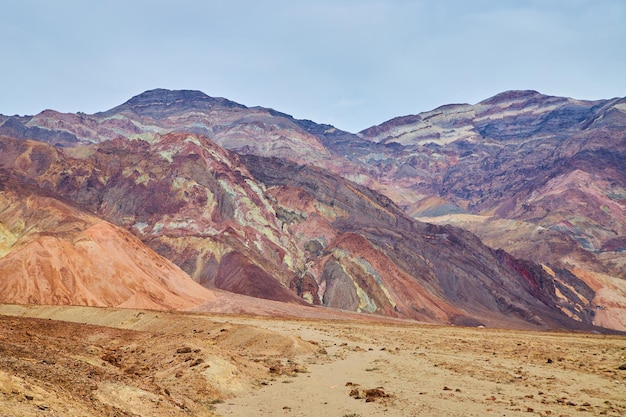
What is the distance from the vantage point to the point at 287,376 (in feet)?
92.0

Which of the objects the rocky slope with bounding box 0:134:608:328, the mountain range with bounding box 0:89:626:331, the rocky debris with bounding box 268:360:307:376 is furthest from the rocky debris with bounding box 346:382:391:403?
the rocky slope with bounding box 0:134:608:328

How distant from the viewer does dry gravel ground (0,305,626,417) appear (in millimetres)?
17562

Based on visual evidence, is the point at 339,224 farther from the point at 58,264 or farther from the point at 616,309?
the point at 58,264

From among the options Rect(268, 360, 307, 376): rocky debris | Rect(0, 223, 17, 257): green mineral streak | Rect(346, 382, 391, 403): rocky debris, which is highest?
Rect(0, 223, 17, 257): green mineral streak

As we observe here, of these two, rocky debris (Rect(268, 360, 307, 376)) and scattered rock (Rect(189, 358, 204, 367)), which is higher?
scattered rock (Rect(189, 358, 204, 367))

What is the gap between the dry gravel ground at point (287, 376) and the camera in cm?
1756

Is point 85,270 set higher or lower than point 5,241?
lower

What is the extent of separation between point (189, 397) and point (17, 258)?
57.6m

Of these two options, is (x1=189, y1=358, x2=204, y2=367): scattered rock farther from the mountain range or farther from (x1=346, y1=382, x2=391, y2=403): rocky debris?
the mountain range

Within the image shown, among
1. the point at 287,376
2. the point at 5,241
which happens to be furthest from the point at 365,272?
the point at 287,376

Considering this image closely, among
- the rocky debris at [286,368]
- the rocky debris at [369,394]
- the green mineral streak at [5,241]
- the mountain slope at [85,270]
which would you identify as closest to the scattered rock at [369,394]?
the rocky debris at [369,394]

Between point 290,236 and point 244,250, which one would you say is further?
point 290,236

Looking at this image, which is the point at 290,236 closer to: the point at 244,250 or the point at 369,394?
the point at 244,250

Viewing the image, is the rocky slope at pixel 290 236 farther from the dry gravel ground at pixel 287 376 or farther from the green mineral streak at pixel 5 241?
the dry gravel ground at pixel 287 376
